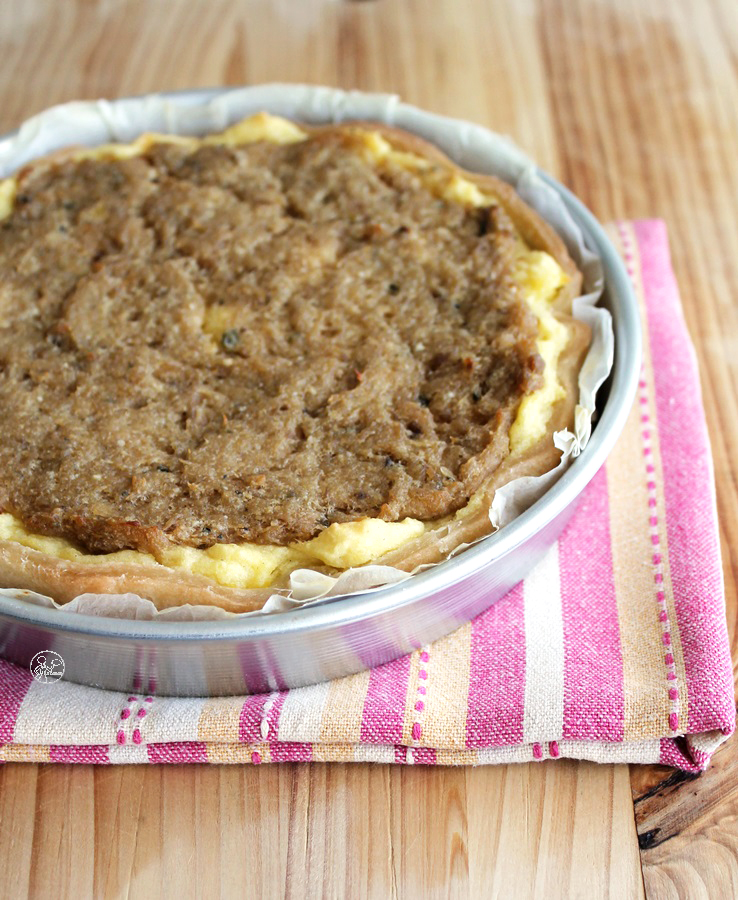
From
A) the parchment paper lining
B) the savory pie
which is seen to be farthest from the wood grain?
the parchment paper lining

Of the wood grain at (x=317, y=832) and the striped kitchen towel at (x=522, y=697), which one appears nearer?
the wood grain at (x=317, y=832)

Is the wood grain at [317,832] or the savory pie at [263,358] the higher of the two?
the savory pie at [263,358]

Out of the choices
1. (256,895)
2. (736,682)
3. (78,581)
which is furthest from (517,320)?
(256,895)

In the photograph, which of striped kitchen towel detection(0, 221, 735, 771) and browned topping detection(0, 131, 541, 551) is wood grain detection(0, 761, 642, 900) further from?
browned topping detection(0, 131, 541, 551)

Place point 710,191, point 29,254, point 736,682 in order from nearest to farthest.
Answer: point 736,682
point 29,254
point 710,191

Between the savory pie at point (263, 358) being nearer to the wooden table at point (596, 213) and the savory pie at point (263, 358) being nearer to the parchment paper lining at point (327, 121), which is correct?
the parchment paper lining at point (327, 121)

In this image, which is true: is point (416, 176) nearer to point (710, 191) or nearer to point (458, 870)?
point (710, 191)

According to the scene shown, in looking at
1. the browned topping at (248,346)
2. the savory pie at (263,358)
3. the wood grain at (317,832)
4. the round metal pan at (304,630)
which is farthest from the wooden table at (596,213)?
the browned topping at (248,346)
